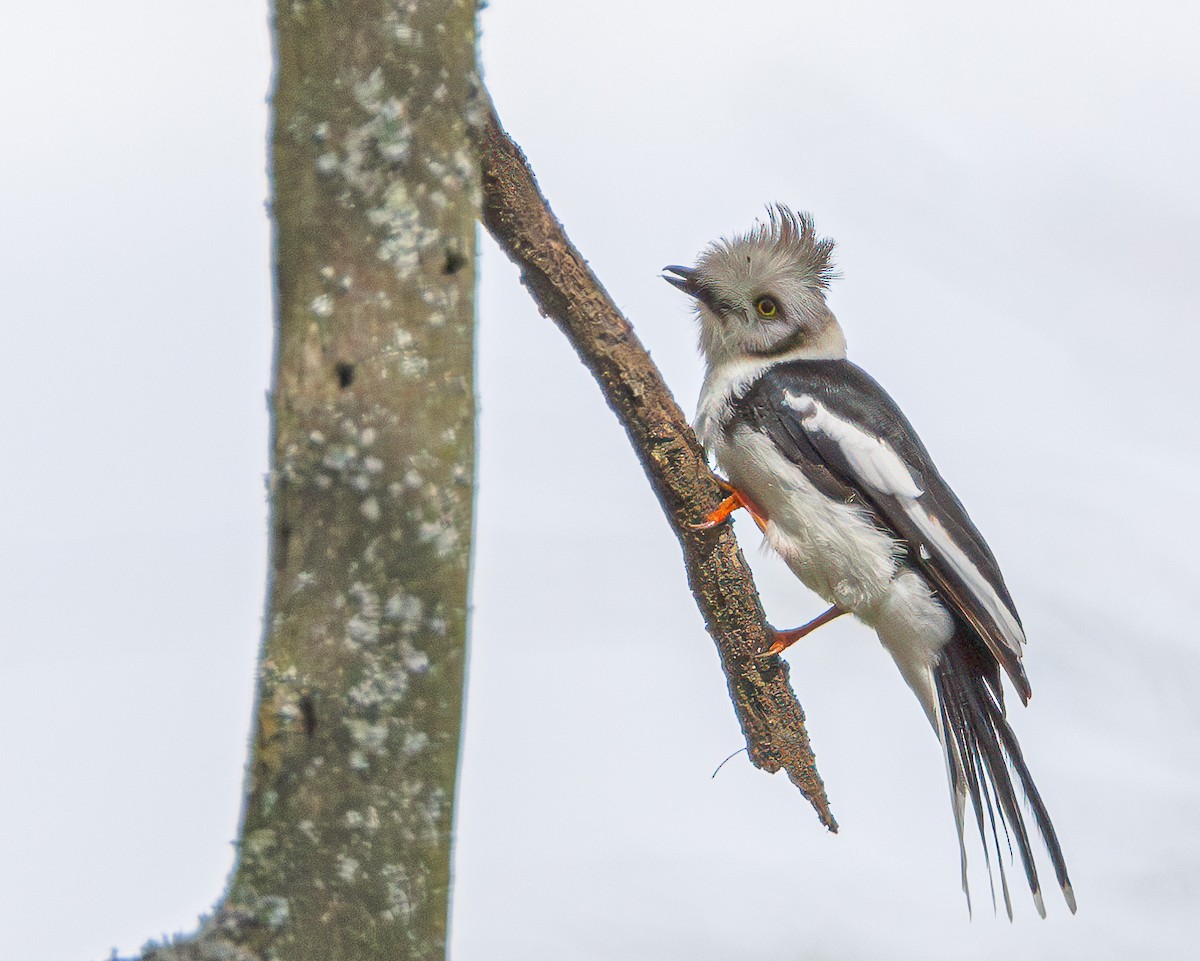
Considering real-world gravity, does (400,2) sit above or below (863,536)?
above

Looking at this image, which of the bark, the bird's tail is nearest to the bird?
the bird's tail

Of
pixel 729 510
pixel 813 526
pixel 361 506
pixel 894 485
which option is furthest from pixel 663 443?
pixel 361 506

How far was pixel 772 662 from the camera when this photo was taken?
299 centimetres

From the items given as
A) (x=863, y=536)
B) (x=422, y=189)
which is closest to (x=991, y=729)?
(x=863, y=536)

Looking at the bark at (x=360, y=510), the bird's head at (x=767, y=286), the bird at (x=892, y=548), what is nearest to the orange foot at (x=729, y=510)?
the bird at (x=892, y=548)

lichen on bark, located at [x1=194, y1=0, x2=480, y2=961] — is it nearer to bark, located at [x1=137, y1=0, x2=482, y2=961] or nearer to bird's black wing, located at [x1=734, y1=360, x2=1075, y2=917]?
bark, located at [x1=137, y1=0, x2=482, y2=961]

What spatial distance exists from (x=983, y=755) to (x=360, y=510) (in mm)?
1898

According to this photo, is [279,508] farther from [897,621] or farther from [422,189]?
[897,621]

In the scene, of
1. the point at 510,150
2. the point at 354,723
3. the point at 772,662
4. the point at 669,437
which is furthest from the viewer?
the point at 772,662

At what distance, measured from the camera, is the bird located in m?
3.05

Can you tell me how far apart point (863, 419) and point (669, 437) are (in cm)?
63

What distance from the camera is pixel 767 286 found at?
334 cm

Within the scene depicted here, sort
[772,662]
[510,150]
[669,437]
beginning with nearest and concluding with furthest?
1. [510,150]
2. [669,437]
3. [772,662]

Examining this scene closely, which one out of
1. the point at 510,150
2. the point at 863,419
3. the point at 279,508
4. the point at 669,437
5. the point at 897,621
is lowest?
the point at 279,508
